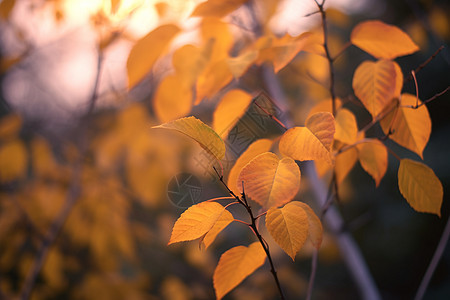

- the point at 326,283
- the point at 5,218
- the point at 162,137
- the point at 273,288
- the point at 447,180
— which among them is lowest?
the point at 326,283

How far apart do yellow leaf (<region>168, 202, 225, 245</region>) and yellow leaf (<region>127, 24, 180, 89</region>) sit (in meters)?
0.29

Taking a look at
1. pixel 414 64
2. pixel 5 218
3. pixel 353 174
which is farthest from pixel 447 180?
pixel 5 218

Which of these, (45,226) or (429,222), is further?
(429,222)

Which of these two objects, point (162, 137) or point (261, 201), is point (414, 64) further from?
point (261, 201)

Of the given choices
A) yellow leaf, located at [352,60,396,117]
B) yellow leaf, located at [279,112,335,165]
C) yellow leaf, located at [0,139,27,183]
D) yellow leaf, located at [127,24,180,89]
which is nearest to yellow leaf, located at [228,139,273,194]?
yellow leaf, located at [279,112,335,165]

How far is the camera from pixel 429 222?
7.56ft

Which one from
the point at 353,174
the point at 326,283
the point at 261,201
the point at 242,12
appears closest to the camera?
the point at 261,201

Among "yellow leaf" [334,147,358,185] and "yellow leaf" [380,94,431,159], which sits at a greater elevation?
"yellow leaf" [380,94,431,159]

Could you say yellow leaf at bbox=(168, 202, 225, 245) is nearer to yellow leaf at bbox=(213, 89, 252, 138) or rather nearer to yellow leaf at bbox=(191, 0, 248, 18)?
yellow leaf at bbox=(213, 89, 252, 138)

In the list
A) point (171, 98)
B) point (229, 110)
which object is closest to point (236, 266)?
point (229, 110)

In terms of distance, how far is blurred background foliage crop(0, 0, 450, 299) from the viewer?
3.33 ft

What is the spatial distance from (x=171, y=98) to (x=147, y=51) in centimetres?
11

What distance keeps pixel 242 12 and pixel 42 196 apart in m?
1.23

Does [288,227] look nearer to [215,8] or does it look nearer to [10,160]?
[215,8]
